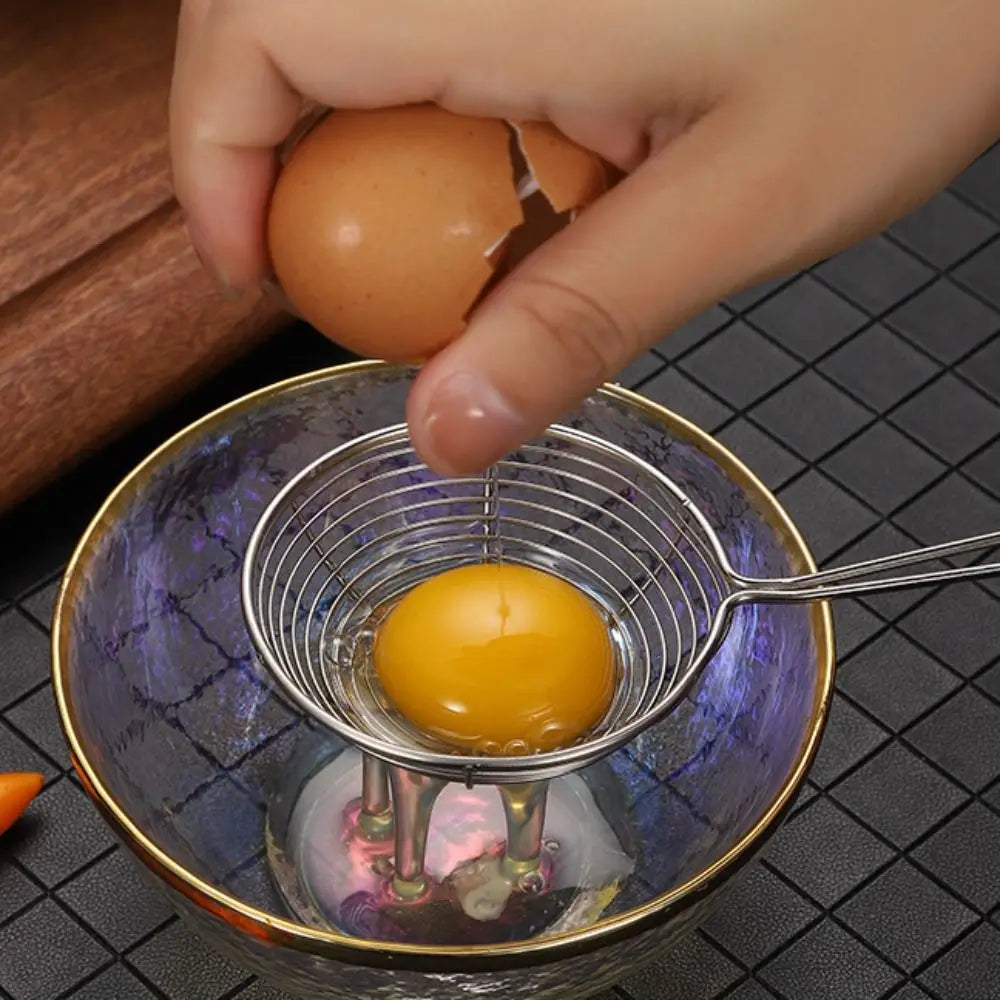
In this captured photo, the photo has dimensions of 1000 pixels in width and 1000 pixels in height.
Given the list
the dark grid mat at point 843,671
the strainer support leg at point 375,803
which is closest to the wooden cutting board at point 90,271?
the dark grid mat at point 843,671

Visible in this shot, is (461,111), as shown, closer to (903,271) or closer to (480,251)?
(480,251)

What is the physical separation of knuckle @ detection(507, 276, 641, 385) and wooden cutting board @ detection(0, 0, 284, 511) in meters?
0.36

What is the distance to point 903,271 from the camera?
37.5 inches

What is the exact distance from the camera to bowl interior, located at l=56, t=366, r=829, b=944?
608 mm

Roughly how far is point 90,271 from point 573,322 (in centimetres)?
39

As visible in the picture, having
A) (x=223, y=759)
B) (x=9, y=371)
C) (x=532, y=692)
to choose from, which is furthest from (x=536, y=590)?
(x=9, y=371)

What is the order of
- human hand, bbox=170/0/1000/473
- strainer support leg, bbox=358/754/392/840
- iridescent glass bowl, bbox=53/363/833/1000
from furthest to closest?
1. strainer support leg, bbox=358/754/392/840
2. iridescent glass bowl, bbox=53/363/833/1000
3. human hand, bbox=170/0/1000/473

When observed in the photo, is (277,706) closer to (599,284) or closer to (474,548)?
(474,548)

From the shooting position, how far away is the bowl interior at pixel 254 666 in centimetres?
61

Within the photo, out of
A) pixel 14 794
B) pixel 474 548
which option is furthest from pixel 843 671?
pixel 14 794

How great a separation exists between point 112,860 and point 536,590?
225mm

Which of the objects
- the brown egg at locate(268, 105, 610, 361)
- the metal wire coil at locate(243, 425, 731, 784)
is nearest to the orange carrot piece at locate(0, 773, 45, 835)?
the metal wire coil at locate(243, 425, 731, 784)

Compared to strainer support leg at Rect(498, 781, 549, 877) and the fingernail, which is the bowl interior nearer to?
strainer support leg at Rect(498, 781, 549, 877)

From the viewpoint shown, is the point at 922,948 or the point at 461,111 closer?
the point at 461,111
